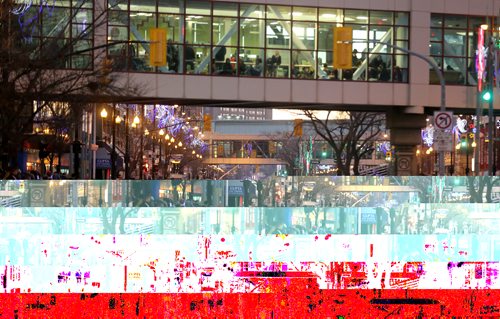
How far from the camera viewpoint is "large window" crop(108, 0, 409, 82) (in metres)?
38.1

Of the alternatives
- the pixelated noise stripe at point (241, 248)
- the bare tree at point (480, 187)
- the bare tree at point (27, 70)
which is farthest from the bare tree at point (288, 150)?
the pixelated noise stripe at point (241, 248)

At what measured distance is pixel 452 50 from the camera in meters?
40.7

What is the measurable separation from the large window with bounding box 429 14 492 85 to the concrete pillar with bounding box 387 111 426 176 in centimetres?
231

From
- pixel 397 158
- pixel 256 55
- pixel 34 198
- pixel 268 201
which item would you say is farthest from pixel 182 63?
pixel 34 198

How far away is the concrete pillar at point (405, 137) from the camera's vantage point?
4138cm

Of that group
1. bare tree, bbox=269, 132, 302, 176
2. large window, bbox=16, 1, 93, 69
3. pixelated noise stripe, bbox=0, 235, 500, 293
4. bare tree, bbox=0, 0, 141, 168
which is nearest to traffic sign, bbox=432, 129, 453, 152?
bare tree, bbox=0, 0, 141, 168

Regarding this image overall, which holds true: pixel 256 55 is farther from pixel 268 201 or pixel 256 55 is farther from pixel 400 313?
pixel 400 313

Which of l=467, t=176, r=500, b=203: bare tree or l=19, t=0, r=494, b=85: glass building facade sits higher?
l=19, t=0, r=494, b=85: glass building facade

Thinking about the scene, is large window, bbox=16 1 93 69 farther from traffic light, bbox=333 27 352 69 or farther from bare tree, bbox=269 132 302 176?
bare tree, bbox=269 132 302 176

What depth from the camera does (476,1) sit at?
40.8 m

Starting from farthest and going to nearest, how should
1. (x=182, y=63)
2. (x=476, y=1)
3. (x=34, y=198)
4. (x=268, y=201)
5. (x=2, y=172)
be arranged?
1. (x=476, y=1)
2. (x=182, y=63)
3. (x=2, y=172)
4. (x=268, y=201)
5. (x=34, y=198)

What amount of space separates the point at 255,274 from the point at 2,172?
1940 centimetres

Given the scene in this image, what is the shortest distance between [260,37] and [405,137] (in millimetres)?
9183

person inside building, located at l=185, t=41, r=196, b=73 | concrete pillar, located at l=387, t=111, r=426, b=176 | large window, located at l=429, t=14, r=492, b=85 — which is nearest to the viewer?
person inside building, located at l=185, t=41, r=196, b=73
